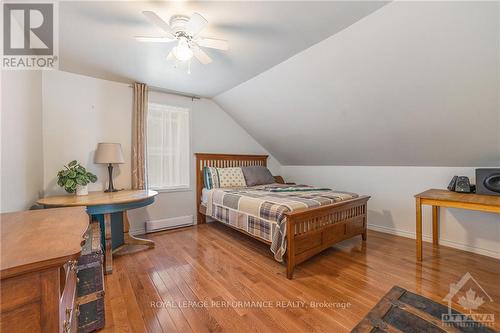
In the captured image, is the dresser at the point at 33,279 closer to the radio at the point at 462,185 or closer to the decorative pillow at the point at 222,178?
the decorative pillow at the point at 222,178

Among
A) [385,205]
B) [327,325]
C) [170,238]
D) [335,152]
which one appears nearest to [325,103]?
[335,152]

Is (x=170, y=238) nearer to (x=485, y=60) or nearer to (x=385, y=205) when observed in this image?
(x=385, y=205)

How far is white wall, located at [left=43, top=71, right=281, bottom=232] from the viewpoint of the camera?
267 cm

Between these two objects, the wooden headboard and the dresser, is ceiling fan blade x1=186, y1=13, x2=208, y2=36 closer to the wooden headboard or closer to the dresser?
the dresser

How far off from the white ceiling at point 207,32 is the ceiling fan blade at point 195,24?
16 centimetres

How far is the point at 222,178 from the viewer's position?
3693mm

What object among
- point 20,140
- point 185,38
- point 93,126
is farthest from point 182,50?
point 93,126

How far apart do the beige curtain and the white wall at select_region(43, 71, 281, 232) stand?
4.7 inches

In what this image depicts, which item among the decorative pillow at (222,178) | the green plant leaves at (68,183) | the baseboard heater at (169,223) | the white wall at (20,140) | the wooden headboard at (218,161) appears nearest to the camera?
the white wall at (20,140)

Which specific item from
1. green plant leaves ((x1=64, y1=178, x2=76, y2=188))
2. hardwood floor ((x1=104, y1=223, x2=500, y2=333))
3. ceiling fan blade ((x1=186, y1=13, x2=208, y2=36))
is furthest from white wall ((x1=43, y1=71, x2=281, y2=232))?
ceiling fan blade ((x1=186, y1=13, x2=208, y2=36))

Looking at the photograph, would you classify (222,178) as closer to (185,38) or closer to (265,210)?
(265,210)

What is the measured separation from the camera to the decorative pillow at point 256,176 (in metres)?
3.89

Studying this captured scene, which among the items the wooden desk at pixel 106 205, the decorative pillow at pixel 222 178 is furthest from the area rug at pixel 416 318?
the decorative pillow at pixel 222 178

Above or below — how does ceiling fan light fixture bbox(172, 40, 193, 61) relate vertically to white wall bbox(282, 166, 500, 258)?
above
